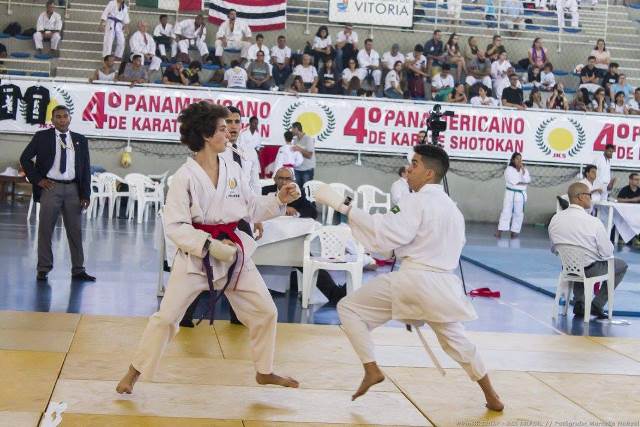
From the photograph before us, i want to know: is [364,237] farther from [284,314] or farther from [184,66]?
[184,66]

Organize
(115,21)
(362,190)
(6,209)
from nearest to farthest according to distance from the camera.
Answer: (6,209)
(362,190)
(115,21)

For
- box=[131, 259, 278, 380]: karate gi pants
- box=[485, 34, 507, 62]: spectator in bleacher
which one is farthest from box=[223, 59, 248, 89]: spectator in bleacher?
box=[131, 259, 278, 380]: karate gi pants

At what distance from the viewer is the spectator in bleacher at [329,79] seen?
71.5 feet

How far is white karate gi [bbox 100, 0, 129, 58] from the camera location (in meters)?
21.8

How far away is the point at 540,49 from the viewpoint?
24.2 metres

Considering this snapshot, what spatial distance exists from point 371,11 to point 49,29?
24.8ft

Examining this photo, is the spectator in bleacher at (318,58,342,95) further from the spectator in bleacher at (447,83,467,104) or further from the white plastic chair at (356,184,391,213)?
the spectator in bleacher at (447,83,467,104)

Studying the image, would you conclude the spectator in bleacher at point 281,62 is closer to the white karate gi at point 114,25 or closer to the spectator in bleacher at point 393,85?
the spectator in bleacher at point 393,85

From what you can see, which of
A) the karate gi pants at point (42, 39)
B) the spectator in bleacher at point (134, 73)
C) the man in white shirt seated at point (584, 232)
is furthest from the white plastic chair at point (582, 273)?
the karate gi pants at point (42, 39)

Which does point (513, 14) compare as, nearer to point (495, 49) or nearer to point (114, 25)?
point (495, 49)

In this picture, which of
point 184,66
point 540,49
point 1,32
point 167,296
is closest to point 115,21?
point 184,66

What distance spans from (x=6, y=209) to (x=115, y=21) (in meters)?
5.37

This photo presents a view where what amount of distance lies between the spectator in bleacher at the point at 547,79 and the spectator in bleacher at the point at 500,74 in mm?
981

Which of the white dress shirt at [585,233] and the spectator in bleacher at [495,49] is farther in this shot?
the spectator in bleacher at [495,49]
